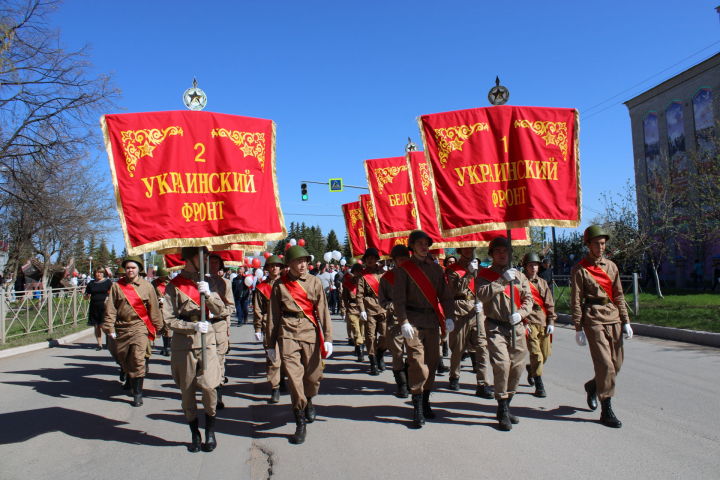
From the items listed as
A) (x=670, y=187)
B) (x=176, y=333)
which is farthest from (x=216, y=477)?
(x=670, y=187)

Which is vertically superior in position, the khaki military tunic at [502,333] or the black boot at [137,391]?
the khaki military tunic at [502,333]

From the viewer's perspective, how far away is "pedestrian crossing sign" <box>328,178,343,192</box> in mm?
28469

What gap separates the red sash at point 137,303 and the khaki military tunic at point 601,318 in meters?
5.59

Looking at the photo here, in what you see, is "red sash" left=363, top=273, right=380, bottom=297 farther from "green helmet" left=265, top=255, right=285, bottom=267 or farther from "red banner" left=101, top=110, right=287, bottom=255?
"red banner" left=101, top=110, right=287, bottom=255

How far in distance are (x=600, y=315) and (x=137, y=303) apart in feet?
19.6

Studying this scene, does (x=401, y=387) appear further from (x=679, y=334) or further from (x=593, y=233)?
(x=679, y=334)

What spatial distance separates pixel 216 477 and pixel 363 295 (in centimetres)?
549

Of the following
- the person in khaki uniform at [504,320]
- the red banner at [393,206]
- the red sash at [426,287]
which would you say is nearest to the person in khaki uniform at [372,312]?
the red banner at [393,206]

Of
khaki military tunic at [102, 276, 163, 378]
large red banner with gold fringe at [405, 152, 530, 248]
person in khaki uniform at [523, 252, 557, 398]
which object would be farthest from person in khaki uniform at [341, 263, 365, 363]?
khaki military tunic at [102, 276, 163, 378]

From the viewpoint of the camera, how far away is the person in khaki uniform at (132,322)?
7.54m

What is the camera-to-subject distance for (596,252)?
6.09 m

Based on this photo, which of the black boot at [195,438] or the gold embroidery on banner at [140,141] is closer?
the black boot at [195,438]

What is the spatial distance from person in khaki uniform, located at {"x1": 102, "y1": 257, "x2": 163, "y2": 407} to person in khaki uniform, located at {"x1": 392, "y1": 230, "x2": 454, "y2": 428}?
3756 millimetres

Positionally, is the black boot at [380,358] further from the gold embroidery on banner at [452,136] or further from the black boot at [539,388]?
the gold embroidery on banner at [452,136]
